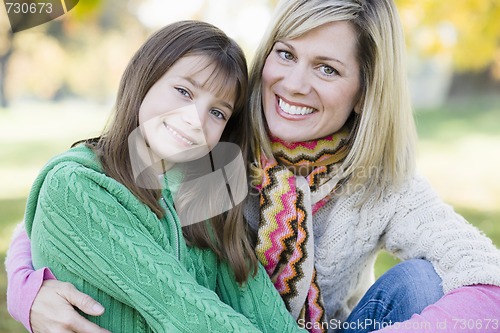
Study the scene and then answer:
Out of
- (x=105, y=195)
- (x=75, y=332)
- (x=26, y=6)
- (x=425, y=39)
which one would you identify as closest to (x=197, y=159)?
(x=105, y=195)

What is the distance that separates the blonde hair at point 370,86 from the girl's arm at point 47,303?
834 millimetres

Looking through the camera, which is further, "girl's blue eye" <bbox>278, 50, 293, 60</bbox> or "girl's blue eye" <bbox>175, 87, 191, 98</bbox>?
"girl's blue eye" <bbox>278, 50, 293, 60</bbox>

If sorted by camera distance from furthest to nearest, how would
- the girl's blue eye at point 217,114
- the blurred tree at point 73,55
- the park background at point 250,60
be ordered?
the blurred tree at point 73,55 → the park background at point 250,60 → the girl's blue eye at point 217,114

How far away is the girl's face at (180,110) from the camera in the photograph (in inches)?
75.1

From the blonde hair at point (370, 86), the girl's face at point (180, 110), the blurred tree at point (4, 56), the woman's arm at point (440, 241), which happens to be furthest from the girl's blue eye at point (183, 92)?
the blurred tree at point (4, 56)

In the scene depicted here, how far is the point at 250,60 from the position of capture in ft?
9.89

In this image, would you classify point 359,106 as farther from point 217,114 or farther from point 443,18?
point 443,18

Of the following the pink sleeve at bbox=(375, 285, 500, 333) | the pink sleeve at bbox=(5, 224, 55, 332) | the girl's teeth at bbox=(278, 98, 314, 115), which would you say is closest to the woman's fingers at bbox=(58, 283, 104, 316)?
the pink sleeve at bbox=(5, 224, 55, 332)

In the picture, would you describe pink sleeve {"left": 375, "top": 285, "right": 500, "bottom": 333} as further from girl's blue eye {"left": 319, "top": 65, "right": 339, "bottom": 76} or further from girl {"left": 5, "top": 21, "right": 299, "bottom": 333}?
girl's blue eye {"left": 319, "top": 65, "right": 339, "bottom": 76}

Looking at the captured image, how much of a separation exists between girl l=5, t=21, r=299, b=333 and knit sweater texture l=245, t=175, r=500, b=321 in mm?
275

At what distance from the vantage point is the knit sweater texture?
1.98 m

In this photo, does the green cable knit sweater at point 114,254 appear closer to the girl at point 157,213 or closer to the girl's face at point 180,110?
the girl at point 157,213

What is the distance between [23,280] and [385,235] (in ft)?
3.92

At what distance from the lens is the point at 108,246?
165cm
